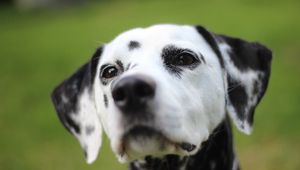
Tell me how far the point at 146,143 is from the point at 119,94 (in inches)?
14.5

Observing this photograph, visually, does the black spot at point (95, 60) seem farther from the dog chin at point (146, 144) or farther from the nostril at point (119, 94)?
the nostril at point (119, 94)

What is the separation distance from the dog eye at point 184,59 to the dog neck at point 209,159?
20.0 inches

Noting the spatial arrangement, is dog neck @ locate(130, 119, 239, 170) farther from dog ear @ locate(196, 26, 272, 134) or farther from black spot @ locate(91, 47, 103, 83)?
black spot @ locate(91, 47, 103, 83)

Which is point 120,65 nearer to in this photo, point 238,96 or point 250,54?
point 238,96

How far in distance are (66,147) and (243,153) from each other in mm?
2691

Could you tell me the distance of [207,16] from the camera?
19000 mm

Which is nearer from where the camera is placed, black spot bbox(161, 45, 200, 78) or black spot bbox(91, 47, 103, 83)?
black spot bbox(161, 45, 200, 78)

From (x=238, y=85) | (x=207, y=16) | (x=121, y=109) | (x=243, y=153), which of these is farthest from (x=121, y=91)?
(x=207, y=16)

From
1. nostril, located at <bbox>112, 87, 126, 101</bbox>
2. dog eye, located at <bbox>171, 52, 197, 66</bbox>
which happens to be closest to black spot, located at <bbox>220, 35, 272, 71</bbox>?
dog eye, located at <bbox>171, 52, 197, 66</bbox>

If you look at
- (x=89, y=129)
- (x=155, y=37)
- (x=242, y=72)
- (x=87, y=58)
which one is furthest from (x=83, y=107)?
(x=87, y=58)

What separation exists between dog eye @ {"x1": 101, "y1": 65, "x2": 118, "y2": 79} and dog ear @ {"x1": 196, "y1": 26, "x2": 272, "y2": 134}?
739 millimetres

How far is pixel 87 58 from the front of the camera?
15.0 m

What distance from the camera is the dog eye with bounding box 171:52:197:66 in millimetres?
4281

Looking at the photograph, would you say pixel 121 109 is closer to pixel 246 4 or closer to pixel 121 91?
pixel 121 91
